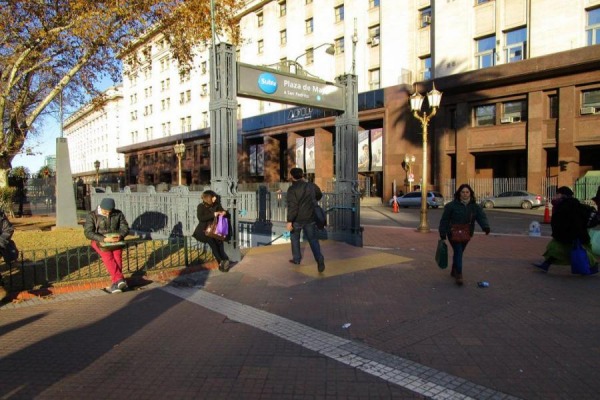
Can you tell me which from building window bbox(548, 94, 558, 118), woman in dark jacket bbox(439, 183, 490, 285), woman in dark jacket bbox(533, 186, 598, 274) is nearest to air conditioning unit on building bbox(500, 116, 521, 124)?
building window bbox(548, 94, 558, 118)

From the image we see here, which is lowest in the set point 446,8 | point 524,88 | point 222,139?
point 222,139

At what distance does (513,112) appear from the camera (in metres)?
30.8

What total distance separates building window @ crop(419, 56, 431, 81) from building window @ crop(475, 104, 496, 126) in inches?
193

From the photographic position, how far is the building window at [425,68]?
34766 mm

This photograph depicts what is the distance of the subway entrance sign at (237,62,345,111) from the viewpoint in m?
8.91

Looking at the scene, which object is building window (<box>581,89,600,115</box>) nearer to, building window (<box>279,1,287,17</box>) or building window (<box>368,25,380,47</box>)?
building window (<box>368,25,380,47</box>)

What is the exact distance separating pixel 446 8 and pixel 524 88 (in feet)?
27.8

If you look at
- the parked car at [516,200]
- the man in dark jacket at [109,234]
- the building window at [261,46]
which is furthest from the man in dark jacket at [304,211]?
the building window at [261,46]

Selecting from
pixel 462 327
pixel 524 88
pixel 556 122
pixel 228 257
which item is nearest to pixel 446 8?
pixel 524 88

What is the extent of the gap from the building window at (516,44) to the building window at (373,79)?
10.7 metres

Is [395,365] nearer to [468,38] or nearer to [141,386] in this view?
[141,386]

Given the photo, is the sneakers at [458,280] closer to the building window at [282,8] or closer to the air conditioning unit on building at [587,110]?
the air conditioning unit on building at [587,110]

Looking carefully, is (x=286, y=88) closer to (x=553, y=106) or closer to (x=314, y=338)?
(x=314, y=338)

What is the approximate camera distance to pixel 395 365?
4012 mm
